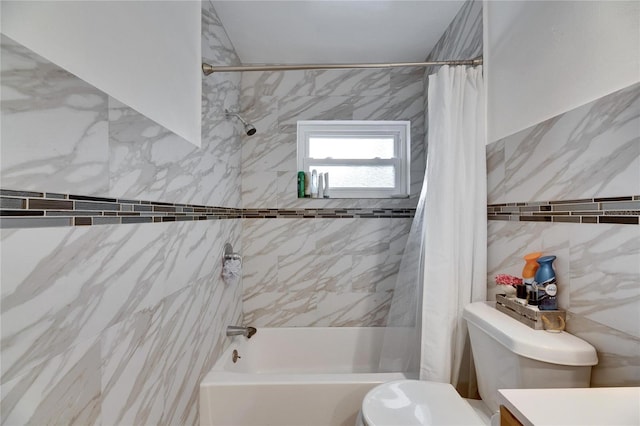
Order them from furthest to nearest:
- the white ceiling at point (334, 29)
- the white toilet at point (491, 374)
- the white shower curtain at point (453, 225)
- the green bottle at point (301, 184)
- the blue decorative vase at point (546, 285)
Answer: the green bottle at point (301, 184) < the white ceiling at point (334, 29) < the white shower curtain at point (453, 225) < the blue decorative vase at point (546, 285) < the white toilet at point (491, 374)

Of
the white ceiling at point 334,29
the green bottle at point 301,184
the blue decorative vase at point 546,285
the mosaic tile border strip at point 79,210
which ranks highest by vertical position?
the white ceiling at point 334,29

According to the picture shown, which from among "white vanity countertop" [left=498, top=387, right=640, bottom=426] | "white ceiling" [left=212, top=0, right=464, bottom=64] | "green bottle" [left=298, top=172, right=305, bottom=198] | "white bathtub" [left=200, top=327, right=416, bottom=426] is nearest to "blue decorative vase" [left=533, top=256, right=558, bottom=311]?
"white vanity countertop" [left=498, top=387, right=640, bottom=426]

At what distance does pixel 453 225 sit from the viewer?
151 centimetres

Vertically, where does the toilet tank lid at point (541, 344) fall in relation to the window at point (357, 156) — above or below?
below

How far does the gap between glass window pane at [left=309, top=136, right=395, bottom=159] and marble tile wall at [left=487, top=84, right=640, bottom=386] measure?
4.10 feet

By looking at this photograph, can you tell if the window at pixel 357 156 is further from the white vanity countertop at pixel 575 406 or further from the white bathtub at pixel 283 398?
the white vanity countertop at pixel 575 406

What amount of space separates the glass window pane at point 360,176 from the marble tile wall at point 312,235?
18cm

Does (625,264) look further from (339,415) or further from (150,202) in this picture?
(150,202)

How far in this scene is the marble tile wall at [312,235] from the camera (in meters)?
2.36

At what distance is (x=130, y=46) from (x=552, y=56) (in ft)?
4.86

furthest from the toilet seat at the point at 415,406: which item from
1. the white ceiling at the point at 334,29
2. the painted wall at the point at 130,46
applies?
the white ceiling at the point at 334,29

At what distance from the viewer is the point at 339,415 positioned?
1571 millimetres

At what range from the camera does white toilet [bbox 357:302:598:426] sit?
958 millimetres

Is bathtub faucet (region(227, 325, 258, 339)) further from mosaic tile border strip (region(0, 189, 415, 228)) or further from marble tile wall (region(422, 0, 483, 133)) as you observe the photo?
marble tile wall (region(422, 0, 483, 133))
